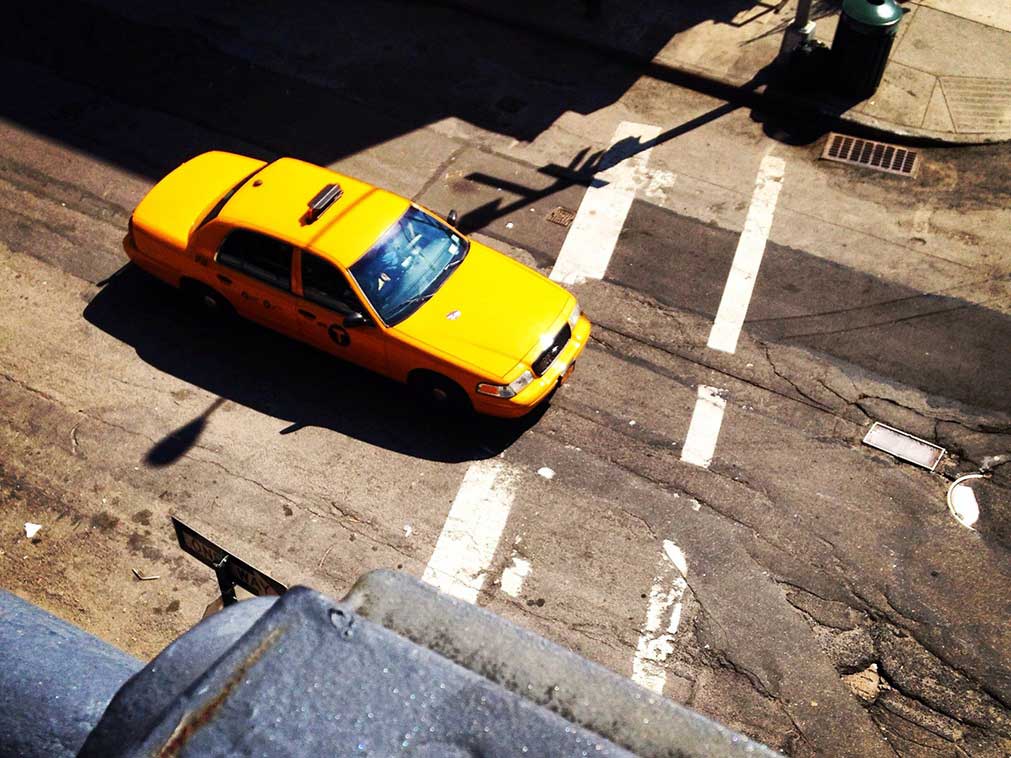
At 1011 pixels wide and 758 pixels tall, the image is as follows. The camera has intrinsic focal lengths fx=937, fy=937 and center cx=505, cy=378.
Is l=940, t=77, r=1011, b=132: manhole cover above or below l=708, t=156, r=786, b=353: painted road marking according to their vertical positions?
above

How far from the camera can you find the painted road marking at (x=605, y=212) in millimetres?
11172

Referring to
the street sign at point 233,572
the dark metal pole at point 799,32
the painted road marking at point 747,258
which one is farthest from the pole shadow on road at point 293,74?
the street sign at point 233,572

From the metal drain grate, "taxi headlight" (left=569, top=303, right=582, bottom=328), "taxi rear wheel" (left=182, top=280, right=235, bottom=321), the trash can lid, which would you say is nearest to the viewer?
"taxi headlight" (left=569, top=303, right=582, bottom=328)

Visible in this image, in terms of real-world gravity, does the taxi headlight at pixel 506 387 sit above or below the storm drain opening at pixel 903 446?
above

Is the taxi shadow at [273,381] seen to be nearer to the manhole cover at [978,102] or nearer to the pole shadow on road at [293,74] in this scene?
the pole shadow on road at [293,74]

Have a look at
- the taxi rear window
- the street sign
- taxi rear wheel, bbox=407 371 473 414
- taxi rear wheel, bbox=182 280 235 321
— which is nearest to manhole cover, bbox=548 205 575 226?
taxi rear wheel, bbox=407 371 473 414

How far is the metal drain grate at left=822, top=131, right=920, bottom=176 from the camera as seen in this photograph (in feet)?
41.1

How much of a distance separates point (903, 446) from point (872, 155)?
4.97 meters

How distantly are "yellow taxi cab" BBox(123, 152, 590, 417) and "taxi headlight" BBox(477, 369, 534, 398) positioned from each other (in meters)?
0.01

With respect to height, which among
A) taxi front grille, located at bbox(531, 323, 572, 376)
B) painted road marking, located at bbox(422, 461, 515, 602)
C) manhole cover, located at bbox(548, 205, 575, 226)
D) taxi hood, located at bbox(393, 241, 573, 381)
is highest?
taxi hood, located at bbox(393, 241, 573, 381)

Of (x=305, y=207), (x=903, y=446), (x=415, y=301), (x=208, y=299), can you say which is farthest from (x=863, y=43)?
(x=208, y=299)

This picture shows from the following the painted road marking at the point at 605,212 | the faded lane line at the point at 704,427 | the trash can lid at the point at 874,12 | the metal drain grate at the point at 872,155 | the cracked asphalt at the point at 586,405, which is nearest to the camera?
the cracked asphalt at the point at 586,405

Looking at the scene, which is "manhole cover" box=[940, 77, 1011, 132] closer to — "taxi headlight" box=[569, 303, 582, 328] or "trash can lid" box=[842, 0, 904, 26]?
"trash can lid" box=[842, 0, 904, 26]

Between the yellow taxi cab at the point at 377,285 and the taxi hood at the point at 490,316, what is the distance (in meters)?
0.01
